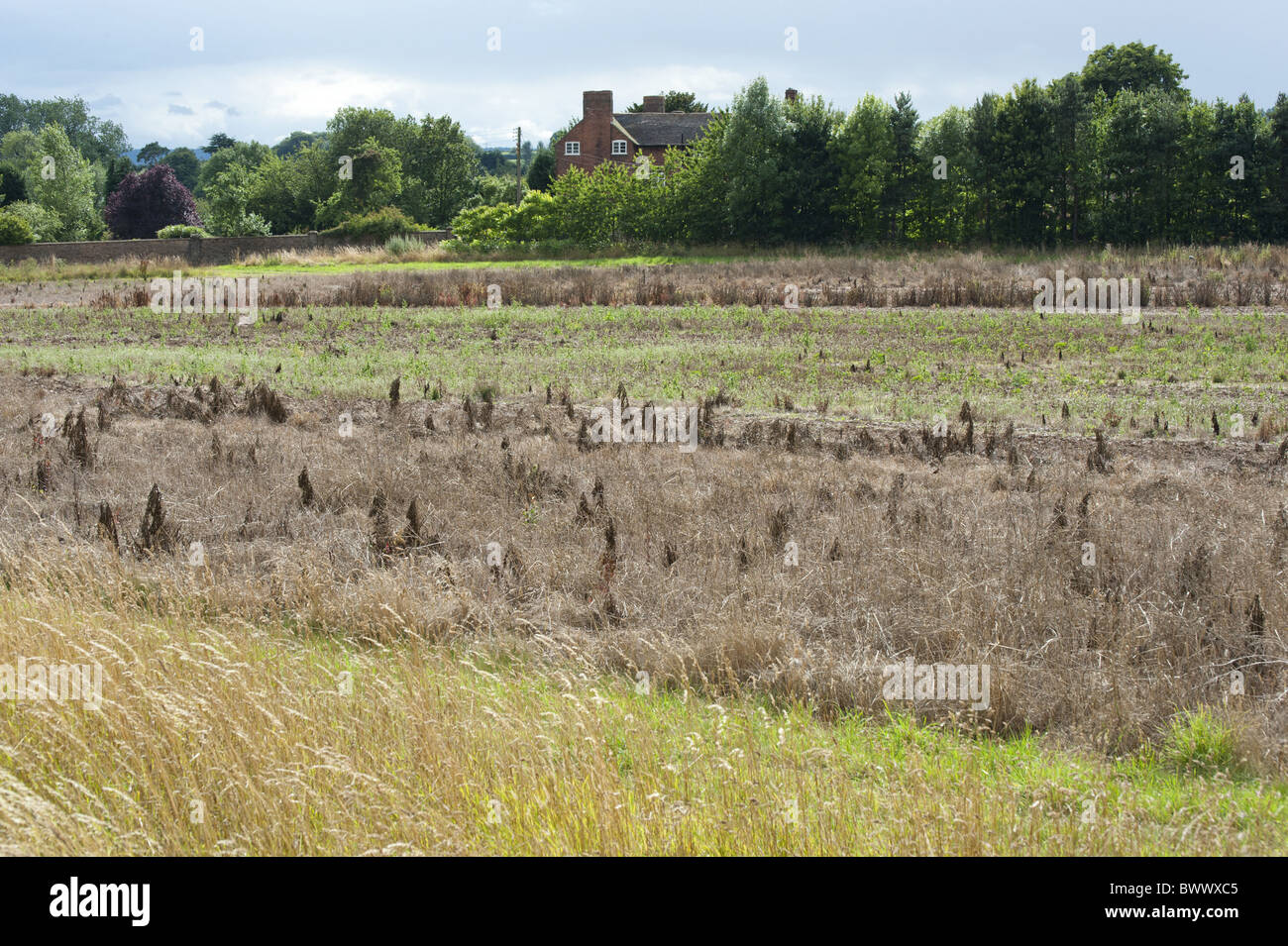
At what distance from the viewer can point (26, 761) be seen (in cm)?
483

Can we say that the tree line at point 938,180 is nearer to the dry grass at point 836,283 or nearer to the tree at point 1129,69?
the tree at point 1129,69

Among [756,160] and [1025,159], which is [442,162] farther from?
[1025,159]

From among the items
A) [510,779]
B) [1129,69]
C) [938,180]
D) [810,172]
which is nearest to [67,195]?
[810,172]

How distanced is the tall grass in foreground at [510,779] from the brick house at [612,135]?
217ft

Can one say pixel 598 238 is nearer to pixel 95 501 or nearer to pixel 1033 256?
pixel 1033 256

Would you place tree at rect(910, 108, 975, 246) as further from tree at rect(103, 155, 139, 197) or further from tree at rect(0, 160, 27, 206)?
tree at rect(103, 155, 139, 197)

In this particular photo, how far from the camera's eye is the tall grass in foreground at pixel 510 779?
416 centimetres

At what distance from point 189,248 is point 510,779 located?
5648 centimetres

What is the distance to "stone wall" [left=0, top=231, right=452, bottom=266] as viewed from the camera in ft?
170

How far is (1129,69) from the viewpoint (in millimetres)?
58812

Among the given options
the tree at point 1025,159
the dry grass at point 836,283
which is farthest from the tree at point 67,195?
the tree at point 1025,159

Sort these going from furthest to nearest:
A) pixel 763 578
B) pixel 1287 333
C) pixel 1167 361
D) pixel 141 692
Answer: pixel 1287 333
pixel 1167 361
pixel 763 578
pixel 141 692
